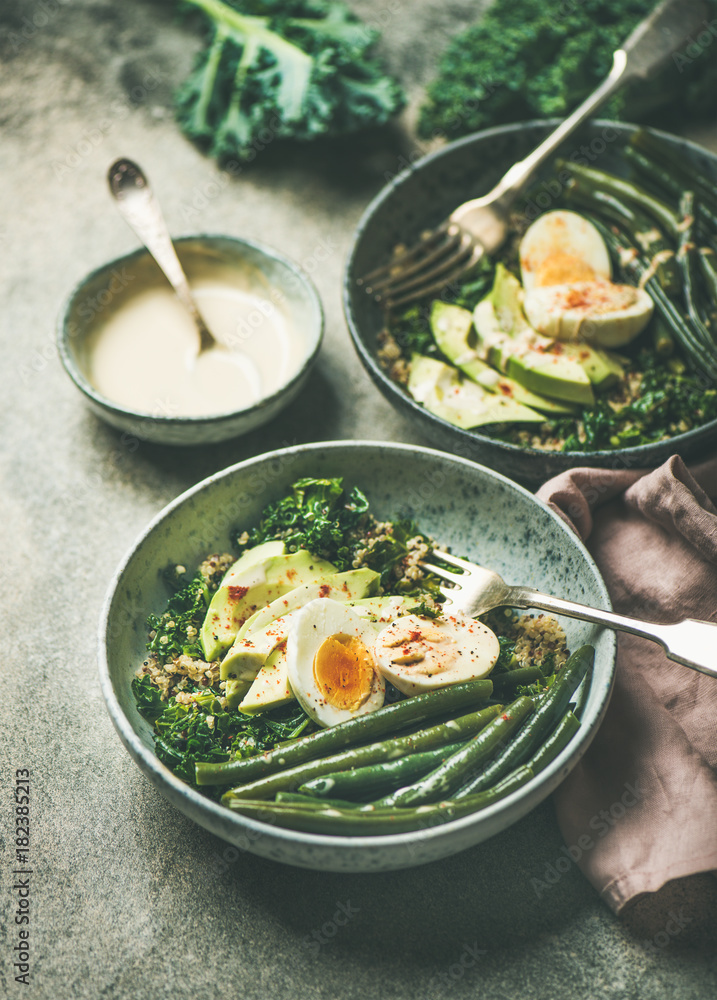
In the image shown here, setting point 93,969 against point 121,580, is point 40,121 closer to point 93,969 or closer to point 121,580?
point 121,580

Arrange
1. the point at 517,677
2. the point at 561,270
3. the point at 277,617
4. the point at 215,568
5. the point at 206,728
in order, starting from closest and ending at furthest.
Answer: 1. the point at 206,728
2. the point at 517,677
3. the point at 277,617
4. the point at 215,568
5. the point at 561,270

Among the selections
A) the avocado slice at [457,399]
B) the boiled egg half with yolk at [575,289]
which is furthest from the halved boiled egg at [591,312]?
the avocado slice at [457,399]

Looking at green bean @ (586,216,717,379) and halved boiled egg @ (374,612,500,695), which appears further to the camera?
green bean @ (586,216,717,379)

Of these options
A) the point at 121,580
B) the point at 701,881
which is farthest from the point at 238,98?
the point at 701,881

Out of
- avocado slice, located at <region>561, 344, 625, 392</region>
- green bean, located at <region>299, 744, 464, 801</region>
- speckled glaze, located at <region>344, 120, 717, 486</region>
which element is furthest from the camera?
avocado slice, located at <region>561, 344, 625, 392</region>

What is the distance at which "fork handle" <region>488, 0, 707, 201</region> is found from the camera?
371cm

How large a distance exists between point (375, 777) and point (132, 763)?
38.8 inches

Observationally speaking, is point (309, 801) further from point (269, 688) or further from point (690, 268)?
point (690, 268)

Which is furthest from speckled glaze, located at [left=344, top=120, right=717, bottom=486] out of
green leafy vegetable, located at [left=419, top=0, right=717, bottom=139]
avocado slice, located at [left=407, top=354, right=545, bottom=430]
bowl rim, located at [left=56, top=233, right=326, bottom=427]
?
green leafy vegetable, located at [left=419, top=0, right=717, bottom=139]

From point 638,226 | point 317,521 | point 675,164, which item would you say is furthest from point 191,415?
point 675,164

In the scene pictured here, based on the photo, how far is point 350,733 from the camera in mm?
2299

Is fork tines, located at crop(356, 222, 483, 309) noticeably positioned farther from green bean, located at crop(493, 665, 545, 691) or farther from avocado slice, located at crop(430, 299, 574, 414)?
green bean, located at crop(493, 665, 545, 691)

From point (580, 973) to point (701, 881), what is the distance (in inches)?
18.1

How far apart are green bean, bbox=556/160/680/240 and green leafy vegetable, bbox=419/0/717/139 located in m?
0.50
